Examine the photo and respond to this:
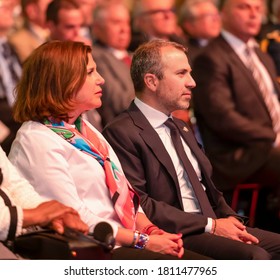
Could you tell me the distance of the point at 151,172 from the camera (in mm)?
4809

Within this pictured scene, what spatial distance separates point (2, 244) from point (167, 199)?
3.77 ft

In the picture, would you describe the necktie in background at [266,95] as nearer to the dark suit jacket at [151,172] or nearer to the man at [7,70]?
the man at [7,70]

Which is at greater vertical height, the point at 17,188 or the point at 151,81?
the point at 151,81

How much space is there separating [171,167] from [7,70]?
2.70 metres

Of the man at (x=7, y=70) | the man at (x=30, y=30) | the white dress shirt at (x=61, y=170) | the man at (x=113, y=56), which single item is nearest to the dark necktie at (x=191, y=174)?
the white dress shirt at (x=61, y=170)

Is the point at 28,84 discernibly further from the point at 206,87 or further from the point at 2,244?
the point at 206,87

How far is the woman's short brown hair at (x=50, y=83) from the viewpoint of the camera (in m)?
4.36

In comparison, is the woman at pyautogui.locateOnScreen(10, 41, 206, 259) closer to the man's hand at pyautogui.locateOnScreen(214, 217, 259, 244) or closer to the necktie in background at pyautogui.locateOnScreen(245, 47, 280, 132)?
the man's hand at pyautogui.locateOnScreen(214, 217, 259, 244)

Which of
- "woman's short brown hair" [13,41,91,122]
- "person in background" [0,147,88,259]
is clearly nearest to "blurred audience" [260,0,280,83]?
"woman's short brown hair" [13,41,91,122]

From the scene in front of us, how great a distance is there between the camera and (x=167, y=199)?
485cm

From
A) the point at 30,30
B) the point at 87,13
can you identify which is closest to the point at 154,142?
the point at 30,30

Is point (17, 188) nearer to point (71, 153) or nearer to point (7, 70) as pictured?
point (71, 153)

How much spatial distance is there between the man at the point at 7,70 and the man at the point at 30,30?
8cm

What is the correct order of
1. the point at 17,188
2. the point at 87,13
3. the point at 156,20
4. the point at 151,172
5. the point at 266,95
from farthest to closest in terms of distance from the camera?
the point at 87,13 < the point at 156,20 < the point at 266,95 < the point at 151,172 < the point at 17,188
